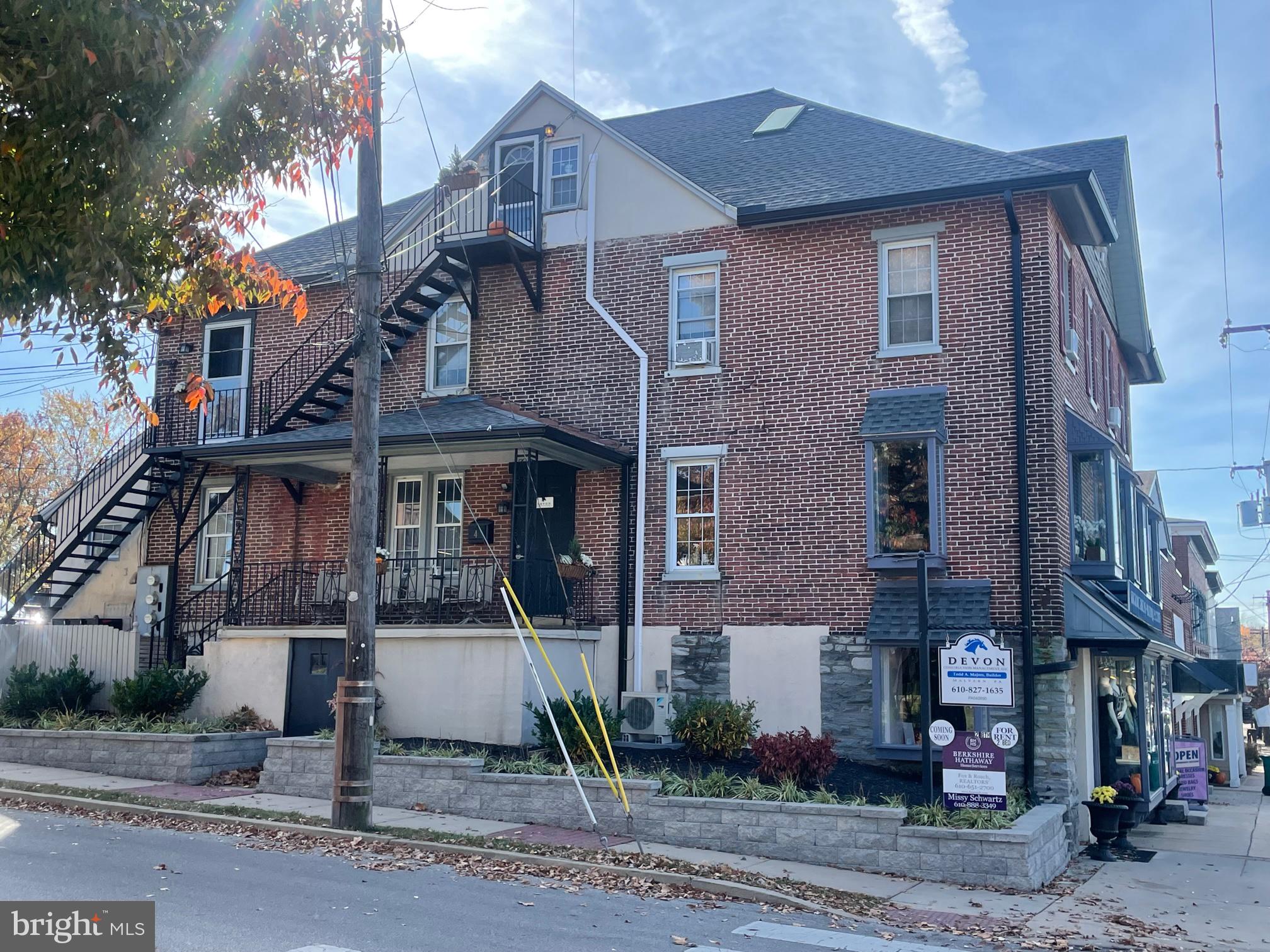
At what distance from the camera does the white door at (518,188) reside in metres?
19.9

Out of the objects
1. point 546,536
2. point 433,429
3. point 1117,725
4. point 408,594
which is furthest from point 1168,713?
point 433,429

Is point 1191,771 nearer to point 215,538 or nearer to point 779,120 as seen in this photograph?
point 779,120

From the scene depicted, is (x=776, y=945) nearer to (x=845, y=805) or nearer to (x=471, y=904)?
(x=471, y=904)

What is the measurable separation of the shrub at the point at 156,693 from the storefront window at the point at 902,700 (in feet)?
34.3

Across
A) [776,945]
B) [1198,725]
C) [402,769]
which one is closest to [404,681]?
[402,769]

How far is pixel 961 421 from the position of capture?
1641cm

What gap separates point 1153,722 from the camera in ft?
67.4

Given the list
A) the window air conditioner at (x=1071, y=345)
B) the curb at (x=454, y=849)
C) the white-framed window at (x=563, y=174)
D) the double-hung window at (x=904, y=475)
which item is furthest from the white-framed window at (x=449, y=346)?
the window air conditioner at (x=1071, y=345)

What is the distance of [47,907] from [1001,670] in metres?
9.46

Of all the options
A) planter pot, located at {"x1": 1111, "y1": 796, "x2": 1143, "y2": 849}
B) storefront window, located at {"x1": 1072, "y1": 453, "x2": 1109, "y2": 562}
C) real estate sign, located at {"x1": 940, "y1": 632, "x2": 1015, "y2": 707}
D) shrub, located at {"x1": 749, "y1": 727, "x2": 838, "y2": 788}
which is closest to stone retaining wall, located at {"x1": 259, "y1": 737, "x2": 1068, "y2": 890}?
shrub, located at {"x1": 749, "y1": 727, "x2": 838, "y2": 788}

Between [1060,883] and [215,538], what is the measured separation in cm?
1590

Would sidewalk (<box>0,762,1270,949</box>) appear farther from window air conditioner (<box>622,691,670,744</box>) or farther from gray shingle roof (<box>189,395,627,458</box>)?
gray shingle roof (<box>189,395,627,458</box>)

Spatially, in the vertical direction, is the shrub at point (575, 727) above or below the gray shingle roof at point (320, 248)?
below

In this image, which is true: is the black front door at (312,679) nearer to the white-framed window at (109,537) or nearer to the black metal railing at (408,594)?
the black metal railing at (408,594)
